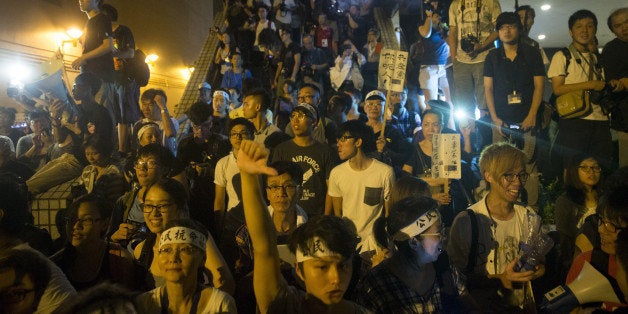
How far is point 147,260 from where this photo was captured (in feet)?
12.6

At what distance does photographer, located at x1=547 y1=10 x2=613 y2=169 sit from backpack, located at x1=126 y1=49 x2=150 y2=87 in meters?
6.11

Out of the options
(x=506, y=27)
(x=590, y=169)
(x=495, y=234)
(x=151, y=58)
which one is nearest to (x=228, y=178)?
(x=495, y=234)

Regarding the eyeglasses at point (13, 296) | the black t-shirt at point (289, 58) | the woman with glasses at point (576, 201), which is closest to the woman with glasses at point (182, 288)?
the eyeglasses at point (13, 296)

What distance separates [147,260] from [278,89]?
8929 millimetres

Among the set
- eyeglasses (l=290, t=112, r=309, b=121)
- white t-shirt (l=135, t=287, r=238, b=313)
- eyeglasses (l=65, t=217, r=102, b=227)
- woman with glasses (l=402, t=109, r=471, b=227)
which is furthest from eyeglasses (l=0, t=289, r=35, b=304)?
woman with glasses (l=402, t=109, r=471, b=227)

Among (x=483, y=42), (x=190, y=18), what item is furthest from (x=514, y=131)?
(x=190, y=18)

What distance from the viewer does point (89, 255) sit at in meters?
3.85

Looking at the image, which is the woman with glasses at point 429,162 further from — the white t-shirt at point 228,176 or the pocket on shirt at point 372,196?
the white t-shirt at point 228,176

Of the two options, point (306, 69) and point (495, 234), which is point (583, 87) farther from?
point (306, 69)

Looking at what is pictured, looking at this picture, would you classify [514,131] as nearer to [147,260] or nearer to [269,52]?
[147,260]

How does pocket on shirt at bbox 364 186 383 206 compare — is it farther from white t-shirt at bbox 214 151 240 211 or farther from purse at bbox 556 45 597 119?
purse at bbox 556 45 597 119

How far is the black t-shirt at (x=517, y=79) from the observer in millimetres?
6402

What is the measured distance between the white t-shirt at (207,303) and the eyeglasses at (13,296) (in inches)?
22.5

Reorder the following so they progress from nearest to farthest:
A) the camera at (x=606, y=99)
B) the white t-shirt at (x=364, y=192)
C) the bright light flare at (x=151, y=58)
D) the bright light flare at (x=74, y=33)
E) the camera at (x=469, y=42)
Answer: the white t-shirt at (x=364, y=192)
the camera at (x=606, y=99)
the camera at (x=469, y=42)
the bright light flare at (x=74, y=33)
the bright light flare at (x=151, y=58)
